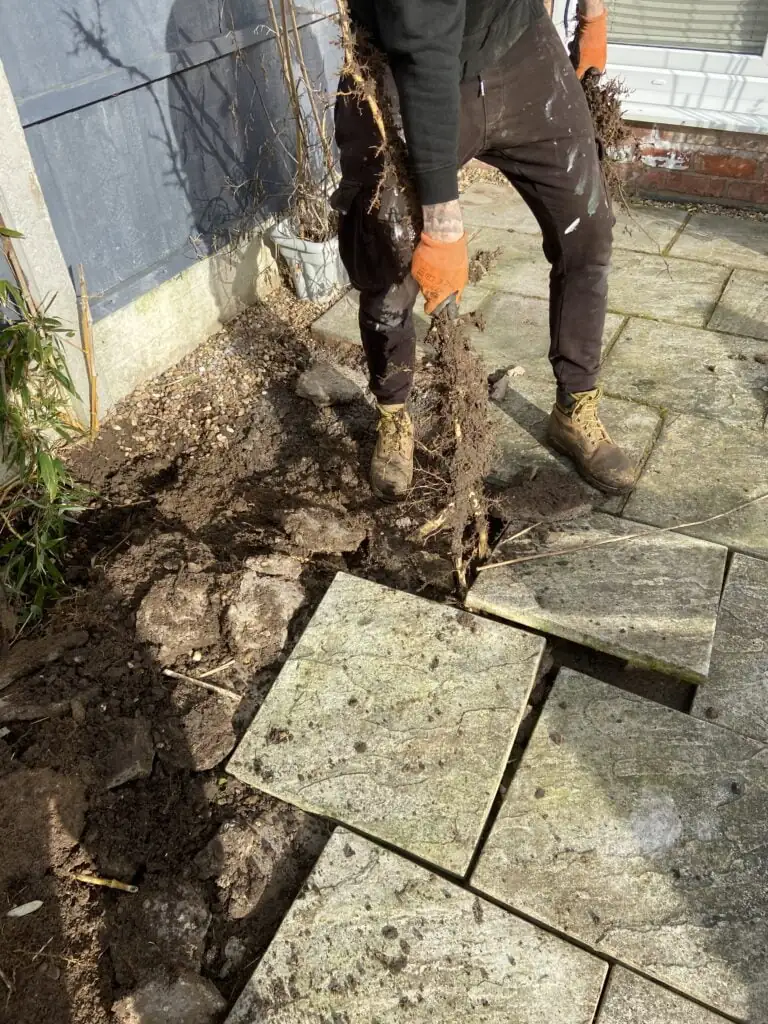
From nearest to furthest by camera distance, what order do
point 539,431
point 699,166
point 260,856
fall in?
1. point 260,856
2. point 539,431
3. point 699,166

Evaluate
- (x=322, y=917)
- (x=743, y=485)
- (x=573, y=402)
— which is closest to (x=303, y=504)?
(x=573, y=402)

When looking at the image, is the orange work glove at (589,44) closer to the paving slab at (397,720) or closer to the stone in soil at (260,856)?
the paving slab at (397,720)

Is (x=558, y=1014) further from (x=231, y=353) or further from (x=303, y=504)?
(x=231, y=353)

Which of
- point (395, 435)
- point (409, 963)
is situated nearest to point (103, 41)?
point (395, 435)

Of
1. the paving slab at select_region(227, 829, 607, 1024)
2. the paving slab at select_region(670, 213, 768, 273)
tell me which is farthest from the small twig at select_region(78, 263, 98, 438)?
the paving slab at select_region(670, 213, 768, 273)

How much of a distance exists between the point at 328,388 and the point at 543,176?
4.43 feet

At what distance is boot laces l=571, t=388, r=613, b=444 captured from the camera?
278cm

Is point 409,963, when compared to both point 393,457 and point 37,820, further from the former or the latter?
point 393,457

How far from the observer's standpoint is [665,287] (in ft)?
13.3

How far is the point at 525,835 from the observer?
6.13 ft

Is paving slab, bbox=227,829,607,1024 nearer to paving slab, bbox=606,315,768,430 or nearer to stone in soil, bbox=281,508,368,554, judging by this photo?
stone in soil, bbox=281,508,368,554

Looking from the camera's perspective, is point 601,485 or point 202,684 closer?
point 202,684

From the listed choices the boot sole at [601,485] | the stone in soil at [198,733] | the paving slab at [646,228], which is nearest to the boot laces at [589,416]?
the boot sole at [601,485]

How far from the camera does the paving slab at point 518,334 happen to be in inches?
139
